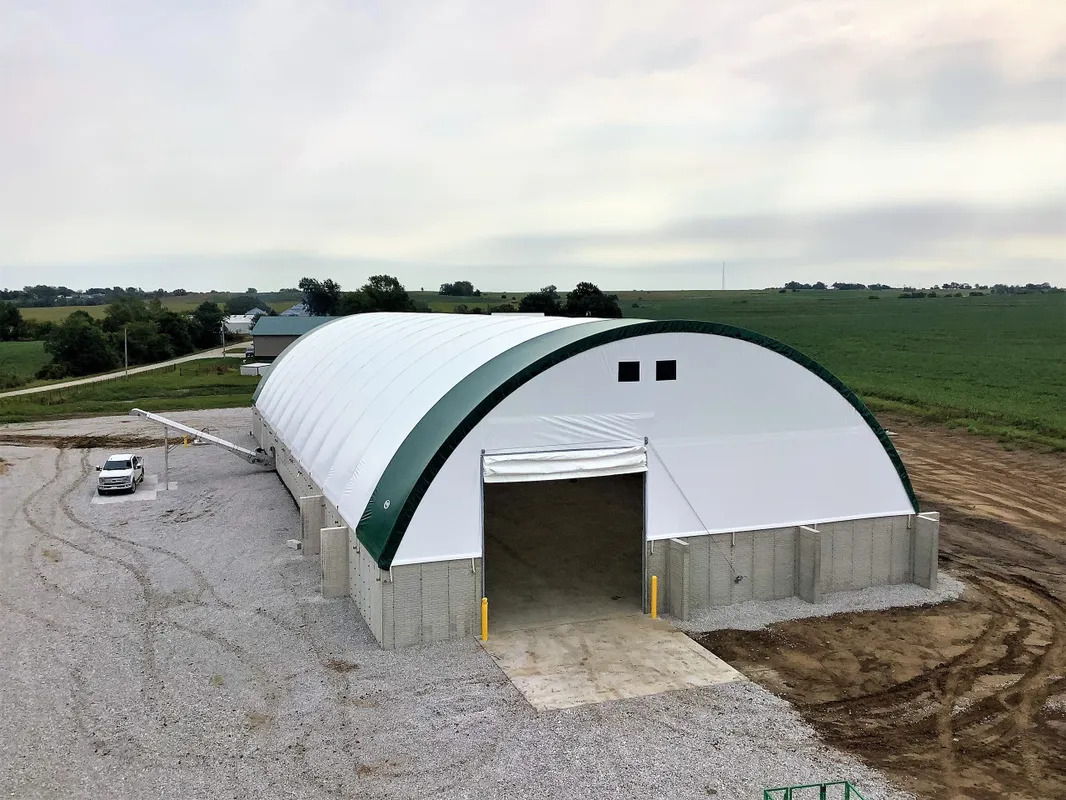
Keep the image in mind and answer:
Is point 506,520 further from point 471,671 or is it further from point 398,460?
point 471,671

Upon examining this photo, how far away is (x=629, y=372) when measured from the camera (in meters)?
17.2

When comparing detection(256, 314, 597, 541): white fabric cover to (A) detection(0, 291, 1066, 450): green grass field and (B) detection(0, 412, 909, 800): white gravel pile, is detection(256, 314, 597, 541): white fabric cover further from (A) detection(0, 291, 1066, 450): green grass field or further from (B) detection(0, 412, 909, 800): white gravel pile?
(A) detection(0, 291, 1066, 450): green grass field

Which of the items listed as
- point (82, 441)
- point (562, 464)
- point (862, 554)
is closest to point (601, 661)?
point (562, 464)

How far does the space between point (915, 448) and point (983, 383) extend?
79.5ft

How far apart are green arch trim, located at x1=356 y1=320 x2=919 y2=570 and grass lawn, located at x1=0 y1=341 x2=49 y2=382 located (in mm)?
66544

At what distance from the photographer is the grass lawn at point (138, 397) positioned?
50144 millimetres

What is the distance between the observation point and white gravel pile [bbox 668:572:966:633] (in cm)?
1689

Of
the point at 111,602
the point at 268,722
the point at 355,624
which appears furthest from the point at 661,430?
the point at 111,602

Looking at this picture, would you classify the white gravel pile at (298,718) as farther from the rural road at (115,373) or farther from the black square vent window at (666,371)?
the rural road at (115,373)

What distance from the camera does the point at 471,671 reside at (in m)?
14.4

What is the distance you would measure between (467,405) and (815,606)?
9.03 meters

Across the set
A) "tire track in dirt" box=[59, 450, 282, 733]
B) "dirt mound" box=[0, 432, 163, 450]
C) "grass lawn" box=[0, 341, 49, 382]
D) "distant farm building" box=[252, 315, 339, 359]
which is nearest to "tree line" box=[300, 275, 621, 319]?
"distant farm building" box=[252, 315, 339, 359]

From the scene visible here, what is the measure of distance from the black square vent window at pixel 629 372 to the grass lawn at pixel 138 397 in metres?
40.8

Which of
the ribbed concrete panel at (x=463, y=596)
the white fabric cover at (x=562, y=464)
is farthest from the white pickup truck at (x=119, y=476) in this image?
the white fabric cover at (x=562, y=464)
